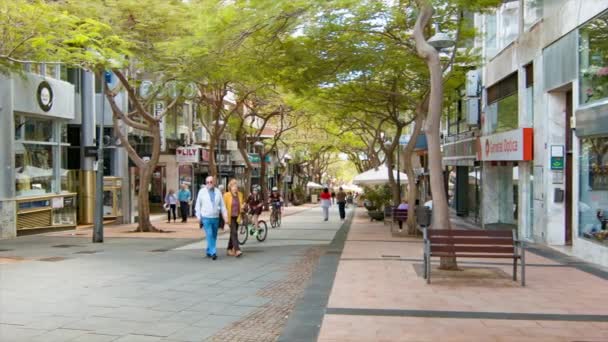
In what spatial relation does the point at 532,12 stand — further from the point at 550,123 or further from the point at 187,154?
the point at 187,154

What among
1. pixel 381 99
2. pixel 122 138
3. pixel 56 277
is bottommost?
pixel 56 277

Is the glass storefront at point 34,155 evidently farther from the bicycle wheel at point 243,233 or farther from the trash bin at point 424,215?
the trash bin at point 424,215

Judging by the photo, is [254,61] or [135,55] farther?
[135,55]

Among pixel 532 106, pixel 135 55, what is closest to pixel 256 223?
pixel 135 55

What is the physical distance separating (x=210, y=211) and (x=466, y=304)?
6.76m

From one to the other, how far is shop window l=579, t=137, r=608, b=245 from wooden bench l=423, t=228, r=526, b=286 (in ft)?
12.8

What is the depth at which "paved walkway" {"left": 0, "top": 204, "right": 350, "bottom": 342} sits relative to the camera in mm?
6664

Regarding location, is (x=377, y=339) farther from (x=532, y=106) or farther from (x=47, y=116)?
(x=47, y=116)

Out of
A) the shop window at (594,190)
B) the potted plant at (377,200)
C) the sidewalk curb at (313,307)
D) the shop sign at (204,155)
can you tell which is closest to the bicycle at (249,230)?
the sidewalk curb at (313,307)

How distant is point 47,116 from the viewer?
21.1 metres

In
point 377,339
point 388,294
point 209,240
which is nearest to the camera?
point 377,339

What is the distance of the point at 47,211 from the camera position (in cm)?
2119

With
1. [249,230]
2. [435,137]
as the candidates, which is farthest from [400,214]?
[435,137]

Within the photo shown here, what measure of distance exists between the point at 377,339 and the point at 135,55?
14198 mm
